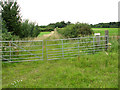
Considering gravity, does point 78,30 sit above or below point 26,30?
below

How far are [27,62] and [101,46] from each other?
5.56 metres

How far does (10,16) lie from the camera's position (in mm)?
13875

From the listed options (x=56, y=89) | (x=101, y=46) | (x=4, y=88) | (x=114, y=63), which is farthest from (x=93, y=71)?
(x=101, y=46)

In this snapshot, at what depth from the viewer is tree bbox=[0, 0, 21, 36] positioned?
13696mm

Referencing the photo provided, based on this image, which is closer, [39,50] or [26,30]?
[39,50]

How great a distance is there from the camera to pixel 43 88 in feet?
12.2

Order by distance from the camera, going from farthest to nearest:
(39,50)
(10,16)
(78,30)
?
(78,30)
(10,16)
(39,50)

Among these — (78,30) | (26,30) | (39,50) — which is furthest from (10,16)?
(78,30)

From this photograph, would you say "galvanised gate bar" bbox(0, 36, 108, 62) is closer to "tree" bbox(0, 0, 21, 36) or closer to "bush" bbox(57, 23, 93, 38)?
"tree" bbox(0, 0, 21, 36)

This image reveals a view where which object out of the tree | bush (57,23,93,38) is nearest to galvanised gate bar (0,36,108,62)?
the tree

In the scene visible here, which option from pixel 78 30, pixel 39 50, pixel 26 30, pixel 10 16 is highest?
pixel 10 16

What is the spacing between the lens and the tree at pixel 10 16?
44.9 feet

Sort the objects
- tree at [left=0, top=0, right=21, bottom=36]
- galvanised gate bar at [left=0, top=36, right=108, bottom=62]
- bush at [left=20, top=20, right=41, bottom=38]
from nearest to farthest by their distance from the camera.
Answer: galvanised gate bar at [left=0, top=36, right=108, bottom=62] → tree at [left=0, top=0, right=21, bottom=36] → bush at [left=20, top=20, right=41, bottom=38]

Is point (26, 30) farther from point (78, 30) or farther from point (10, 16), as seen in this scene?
point (78, 30)
